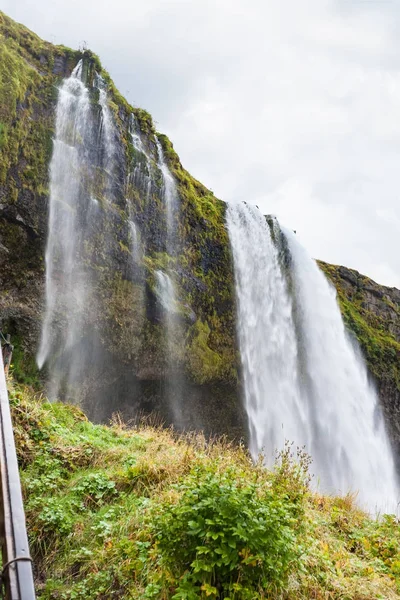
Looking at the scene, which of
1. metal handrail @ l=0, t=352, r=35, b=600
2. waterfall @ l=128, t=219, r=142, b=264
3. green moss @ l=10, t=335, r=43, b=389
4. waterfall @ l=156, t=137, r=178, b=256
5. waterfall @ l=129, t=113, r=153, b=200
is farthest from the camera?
waterfall @ l=156, t=137, r=178, b=256

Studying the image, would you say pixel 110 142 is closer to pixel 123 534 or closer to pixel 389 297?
pixel 123 534

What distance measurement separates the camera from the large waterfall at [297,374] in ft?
64.4

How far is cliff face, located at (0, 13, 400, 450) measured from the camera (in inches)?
561

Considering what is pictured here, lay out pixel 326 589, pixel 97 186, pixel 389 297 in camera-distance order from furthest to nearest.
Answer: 1. pixel 389 297
2. pixel 97 186
3. pixel 326 589

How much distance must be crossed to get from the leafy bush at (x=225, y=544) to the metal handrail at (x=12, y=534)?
59.2 inches

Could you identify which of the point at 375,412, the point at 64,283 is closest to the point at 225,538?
the point at 64,283

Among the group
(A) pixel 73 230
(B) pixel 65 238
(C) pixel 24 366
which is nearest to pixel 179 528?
(C) pixel 24 366

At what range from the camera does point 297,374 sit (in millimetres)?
20719

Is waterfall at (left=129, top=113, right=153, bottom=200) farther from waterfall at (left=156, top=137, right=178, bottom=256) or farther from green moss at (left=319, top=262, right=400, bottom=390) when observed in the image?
green moss at (left=319, top=262, right=400, bottom=390)

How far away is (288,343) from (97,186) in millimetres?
11022

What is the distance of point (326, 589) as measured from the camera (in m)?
3.51

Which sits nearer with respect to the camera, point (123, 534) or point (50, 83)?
point (123, 534)

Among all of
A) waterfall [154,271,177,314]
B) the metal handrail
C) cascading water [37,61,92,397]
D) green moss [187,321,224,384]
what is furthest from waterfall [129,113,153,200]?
the metal handrail

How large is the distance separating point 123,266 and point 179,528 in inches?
542
